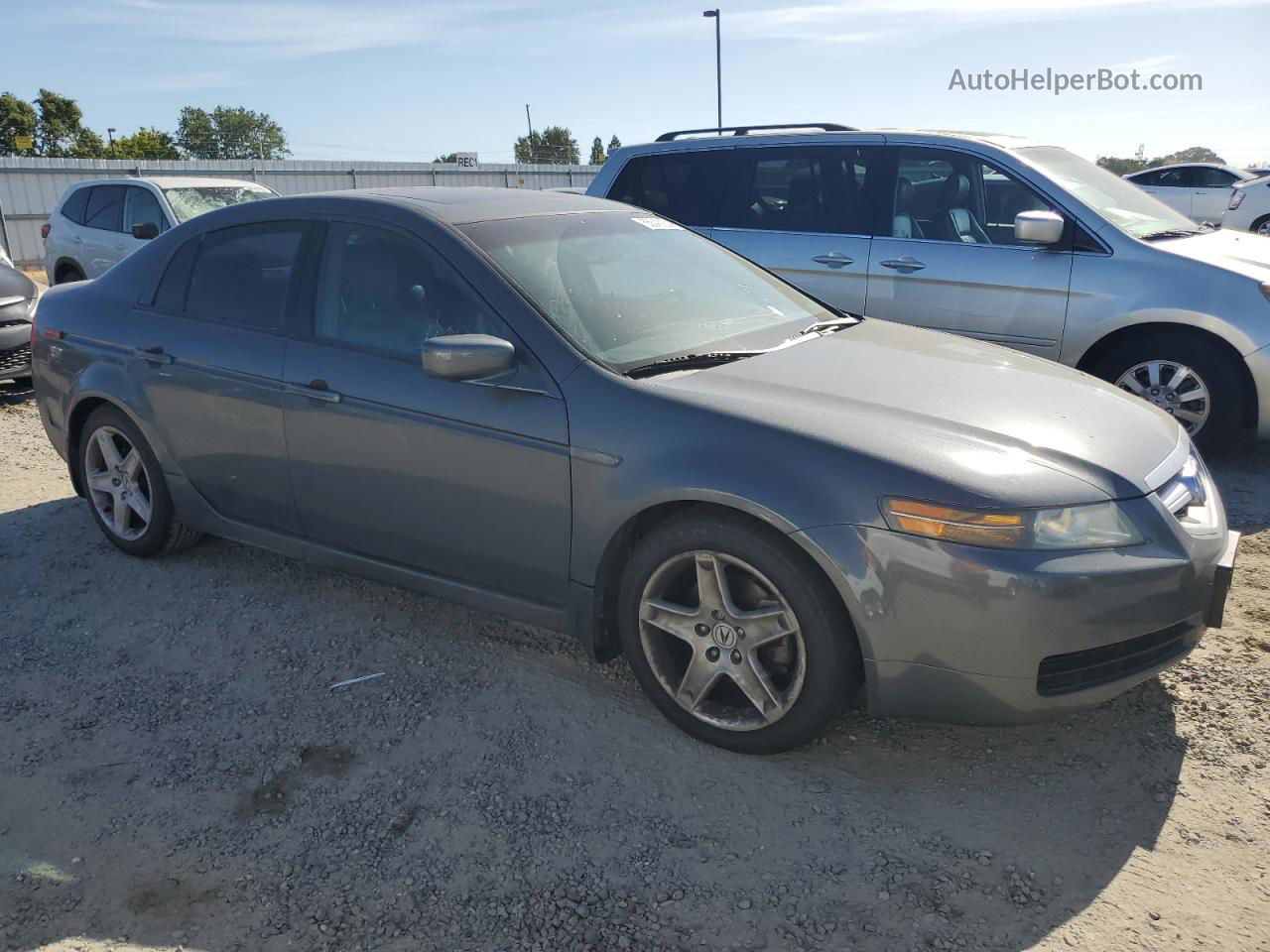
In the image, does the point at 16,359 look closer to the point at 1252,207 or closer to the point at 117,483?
the point at 117,483

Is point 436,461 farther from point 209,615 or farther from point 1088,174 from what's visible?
point 1088,174

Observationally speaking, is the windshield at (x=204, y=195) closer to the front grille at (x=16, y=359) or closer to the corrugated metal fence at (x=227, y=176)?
the front grille at (x=16, y=359)

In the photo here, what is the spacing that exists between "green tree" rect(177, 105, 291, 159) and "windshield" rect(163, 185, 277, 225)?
80.1 metres

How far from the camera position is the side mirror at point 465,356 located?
316 cm

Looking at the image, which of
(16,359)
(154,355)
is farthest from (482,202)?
(16,359)

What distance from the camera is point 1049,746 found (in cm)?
312

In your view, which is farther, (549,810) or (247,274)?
(247,274)

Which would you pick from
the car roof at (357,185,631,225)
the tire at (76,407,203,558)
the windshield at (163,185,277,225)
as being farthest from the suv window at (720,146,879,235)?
the windshield at (163,185,277,225)

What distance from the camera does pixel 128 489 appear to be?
183 inches

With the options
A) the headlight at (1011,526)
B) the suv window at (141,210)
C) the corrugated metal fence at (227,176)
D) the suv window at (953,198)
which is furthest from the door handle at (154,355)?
the corrugated metal fence at (227,176)

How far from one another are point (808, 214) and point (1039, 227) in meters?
1.49

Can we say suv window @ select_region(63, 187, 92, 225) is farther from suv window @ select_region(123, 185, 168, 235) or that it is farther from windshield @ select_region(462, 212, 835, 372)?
windshield @ select_region(462, 212, 835, 372)

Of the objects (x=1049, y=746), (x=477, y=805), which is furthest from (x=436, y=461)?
(x=1049, y=746)

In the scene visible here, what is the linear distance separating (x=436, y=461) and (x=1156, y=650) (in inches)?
89.0
